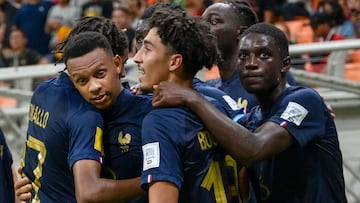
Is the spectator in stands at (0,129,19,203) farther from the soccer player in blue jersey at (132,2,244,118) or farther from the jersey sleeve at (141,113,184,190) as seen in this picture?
the jersey sleeve at (141,113,184,190)

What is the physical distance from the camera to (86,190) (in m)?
4.77

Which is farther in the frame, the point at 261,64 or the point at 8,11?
the point at 8,11

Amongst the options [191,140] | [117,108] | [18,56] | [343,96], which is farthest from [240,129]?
[18,56]

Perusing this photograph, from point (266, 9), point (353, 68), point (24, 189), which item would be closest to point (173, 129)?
point (24, 189)

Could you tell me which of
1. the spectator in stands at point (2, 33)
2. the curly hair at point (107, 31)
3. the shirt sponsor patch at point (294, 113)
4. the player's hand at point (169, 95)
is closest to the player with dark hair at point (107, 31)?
the curly hair at point (107, 31)

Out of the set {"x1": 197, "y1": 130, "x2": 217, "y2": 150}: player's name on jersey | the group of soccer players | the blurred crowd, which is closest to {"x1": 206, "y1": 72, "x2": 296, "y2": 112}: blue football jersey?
the group of soccer players

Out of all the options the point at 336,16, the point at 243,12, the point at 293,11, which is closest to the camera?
the point at 243,12

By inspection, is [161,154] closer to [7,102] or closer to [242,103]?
[242,103]

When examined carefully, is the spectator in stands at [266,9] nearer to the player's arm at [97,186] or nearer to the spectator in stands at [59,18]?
the spectator in stands at [59,18]

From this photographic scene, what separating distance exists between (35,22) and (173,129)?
10011 mm

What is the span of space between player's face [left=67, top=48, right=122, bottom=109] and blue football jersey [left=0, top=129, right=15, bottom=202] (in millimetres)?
1203

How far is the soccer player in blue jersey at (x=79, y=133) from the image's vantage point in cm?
483

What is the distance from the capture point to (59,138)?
5.01 meters

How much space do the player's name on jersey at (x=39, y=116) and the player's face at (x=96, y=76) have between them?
0.70 ft
